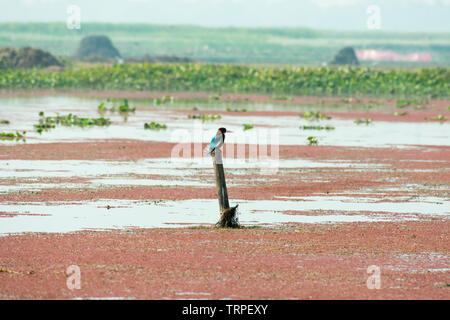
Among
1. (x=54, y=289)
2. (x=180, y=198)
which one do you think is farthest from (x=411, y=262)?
(x=180, y=198)

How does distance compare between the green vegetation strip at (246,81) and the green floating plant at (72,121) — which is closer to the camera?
the green floating plant at (72,121)

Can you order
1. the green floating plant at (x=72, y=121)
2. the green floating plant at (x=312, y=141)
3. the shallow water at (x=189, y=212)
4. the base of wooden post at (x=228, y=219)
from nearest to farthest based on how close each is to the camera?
1. the base of wooden post at (x=228, y=219)
2. the shallow water at (x=189, y=212)
3. the green floating plant at (x=312, y=141)
4. the green floating plant at (x=72, y=121)

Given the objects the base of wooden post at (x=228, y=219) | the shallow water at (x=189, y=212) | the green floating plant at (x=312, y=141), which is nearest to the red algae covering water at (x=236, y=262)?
the base of wooden post at (x=228, y=219)

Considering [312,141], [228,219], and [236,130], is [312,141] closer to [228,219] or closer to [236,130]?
[236,130]

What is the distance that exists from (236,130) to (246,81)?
1337 inches

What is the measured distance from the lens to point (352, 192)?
2088cm

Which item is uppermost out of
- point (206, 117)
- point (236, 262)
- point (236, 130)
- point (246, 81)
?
point (246, 81)

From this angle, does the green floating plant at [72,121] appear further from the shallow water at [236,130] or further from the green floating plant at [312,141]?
the green floating plant at [312,141]

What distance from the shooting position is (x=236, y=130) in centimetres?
3688

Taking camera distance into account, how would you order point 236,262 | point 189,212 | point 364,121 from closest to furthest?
point 236,262 < point 189,212 < point 364,121

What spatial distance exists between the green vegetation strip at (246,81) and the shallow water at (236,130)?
64.6ft

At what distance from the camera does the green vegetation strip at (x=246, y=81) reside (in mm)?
67938

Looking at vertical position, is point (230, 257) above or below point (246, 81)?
below

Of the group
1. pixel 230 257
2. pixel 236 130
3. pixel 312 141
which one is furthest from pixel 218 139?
pixel 236 130
